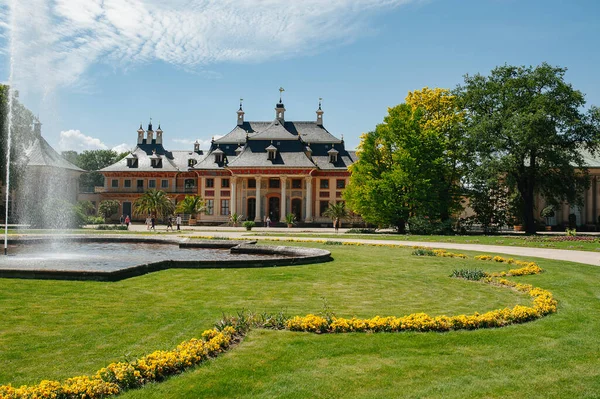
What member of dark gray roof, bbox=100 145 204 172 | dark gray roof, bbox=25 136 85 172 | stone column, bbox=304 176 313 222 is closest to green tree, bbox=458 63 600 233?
stone column, bbox=304 176 313 222

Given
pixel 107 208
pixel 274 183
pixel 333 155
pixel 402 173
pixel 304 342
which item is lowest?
pixel 304 342

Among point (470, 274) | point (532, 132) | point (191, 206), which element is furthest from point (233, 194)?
point (470, 274)

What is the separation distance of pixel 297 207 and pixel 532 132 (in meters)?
32.3

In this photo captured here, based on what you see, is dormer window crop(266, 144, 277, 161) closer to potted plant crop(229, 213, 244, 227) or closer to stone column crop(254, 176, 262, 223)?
stone column crop(254, 176, 262, 223)

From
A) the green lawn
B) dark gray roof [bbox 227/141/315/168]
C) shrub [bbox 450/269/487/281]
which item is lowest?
the green lawn

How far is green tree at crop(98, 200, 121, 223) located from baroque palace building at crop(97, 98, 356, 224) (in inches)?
132

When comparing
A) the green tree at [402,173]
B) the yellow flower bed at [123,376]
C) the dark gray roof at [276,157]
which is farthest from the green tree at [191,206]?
the yellow flower bed at [123,376]

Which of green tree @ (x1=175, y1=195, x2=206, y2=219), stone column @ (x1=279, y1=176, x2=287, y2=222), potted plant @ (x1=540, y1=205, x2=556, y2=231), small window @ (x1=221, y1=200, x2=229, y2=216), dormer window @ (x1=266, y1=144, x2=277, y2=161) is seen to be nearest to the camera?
potted plant @ (x1=540, y1=205, x2=556, y2=231)

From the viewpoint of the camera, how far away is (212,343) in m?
7.20

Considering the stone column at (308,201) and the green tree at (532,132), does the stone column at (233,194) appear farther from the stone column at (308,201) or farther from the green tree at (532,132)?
the green tree at (532,132)

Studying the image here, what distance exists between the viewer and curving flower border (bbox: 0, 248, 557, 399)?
5.58 meters

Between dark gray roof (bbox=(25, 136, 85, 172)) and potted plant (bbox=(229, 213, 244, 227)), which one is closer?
potted plant (bbox=(229, 213, 244, 227))

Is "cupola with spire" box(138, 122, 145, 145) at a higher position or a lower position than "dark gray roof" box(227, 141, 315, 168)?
higher

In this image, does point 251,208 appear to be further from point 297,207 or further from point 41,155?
point 41,155
